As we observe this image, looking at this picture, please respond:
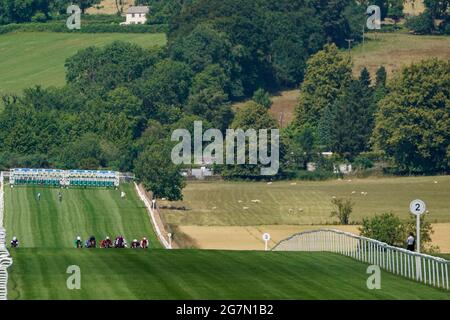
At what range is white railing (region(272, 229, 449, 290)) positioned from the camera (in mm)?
57375

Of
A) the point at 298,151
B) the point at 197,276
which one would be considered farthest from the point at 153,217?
the point at 197,276

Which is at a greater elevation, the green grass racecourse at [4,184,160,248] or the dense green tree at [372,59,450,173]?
the green grass racecourse at [4,184,160,248]

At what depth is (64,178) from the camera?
488 ft

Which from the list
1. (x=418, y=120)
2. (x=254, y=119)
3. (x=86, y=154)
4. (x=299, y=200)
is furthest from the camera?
(x=254, y=119)

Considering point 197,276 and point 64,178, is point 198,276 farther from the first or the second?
point 64,178

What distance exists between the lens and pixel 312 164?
611ft

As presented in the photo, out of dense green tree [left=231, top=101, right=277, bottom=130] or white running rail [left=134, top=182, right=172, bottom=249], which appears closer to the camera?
white running rail [left=134, top=182, right=172, bottom=249]

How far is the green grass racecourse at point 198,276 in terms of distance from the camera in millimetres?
52125

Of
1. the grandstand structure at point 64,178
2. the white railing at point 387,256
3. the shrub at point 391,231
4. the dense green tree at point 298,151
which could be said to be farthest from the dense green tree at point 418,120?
the white railing at point 387,256

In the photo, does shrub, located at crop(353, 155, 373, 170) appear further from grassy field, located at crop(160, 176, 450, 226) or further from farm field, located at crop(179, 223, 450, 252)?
farm field, located at crop(179, 223, 450, 252)

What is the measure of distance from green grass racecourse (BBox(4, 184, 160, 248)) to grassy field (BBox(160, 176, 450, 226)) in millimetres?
5363

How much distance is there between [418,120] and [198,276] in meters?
136

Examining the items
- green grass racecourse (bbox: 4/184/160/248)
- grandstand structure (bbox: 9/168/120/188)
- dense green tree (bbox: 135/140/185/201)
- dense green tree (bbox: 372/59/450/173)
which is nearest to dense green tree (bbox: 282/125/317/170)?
dense green tree (bbox: 372/59/450/173)

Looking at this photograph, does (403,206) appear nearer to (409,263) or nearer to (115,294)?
(409,263)
